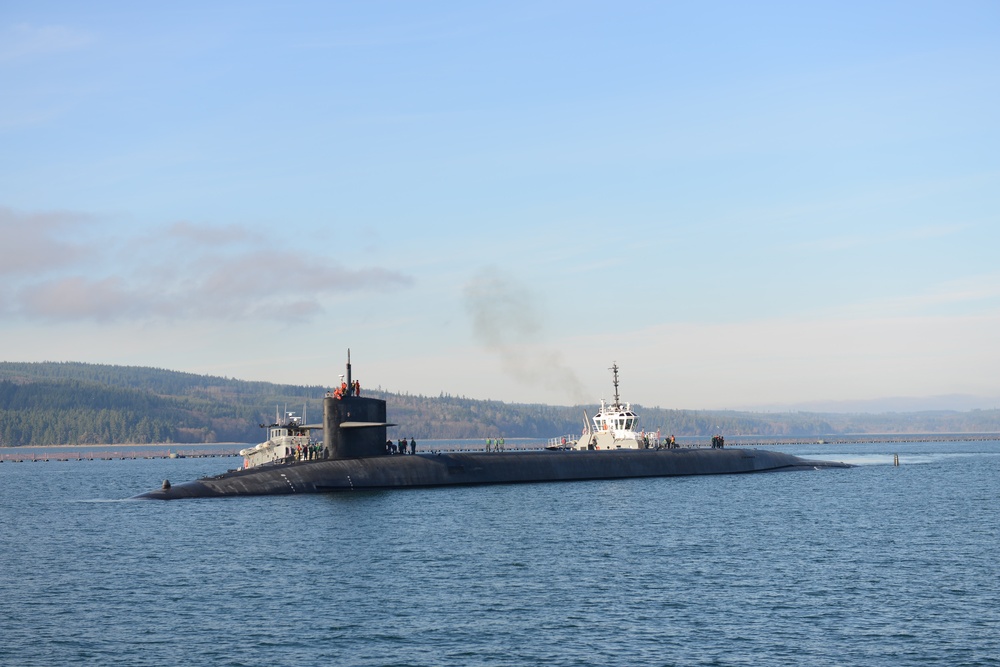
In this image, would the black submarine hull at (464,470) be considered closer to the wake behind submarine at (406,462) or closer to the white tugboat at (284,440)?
the wake behind submarine at (406,462)

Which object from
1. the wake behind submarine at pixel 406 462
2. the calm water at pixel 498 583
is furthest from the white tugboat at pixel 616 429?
the calm water at pixel 498 583

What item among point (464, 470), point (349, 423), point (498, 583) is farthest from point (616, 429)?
point (498, 583)

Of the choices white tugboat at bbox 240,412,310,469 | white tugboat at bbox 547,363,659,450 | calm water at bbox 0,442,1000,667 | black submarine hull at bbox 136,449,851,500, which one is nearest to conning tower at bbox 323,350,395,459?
black submarine hull at bbox 136,449,851,500

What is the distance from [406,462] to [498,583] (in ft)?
96.1

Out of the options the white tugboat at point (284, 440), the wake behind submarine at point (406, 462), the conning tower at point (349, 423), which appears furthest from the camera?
the white tugboat at point (284, 440)

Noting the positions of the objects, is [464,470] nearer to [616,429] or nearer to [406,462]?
[406,462]

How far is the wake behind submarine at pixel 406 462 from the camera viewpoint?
188ft

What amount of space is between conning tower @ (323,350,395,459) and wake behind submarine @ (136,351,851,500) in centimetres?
6

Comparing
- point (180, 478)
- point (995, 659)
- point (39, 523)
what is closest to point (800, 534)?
point (995, 659)

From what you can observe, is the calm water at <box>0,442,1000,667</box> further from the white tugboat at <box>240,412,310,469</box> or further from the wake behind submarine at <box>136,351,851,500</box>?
the white tugboat at <box>240,412,310,469</box>

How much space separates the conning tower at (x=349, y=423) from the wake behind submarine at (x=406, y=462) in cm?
6

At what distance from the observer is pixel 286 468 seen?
57.6 m

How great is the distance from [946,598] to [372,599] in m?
16.4

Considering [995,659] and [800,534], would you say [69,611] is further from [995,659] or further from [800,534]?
[800,534]
